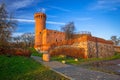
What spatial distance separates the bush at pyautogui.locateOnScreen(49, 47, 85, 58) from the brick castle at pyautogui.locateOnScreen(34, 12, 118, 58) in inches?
27.9

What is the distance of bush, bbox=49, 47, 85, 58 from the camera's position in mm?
30861

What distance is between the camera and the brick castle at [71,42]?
105 feet

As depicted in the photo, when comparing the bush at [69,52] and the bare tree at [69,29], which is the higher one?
the bare tree at [69,29]

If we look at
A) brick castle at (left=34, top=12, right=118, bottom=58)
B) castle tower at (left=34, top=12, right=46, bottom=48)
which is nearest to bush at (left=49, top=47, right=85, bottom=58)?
brick castle at (left=34, top=12, right=118, bottom=58)

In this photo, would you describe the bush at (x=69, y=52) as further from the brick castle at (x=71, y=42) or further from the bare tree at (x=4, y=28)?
the bare tree at (x=4, y=28)

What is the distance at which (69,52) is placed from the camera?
31.3 meters

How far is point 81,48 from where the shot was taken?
→ 104 ft

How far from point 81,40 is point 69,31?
1476 centimetres

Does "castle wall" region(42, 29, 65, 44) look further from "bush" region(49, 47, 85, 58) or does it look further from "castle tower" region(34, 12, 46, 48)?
"bush" region(49, 47, 85, 58)

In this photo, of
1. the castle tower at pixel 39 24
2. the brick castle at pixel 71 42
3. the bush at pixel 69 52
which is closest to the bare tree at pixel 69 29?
the brick castle at pixel 71 42

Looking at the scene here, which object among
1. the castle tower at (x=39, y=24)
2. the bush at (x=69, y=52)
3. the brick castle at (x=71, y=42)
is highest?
the castle tower at (x=39, y=24)

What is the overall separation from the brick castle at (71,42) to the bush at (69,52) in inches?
27.9

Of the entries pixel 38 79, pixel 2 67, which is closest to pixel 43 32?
pixel 2 67

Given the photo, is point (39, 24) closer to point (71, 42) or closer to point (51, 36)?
point (51, 36)
